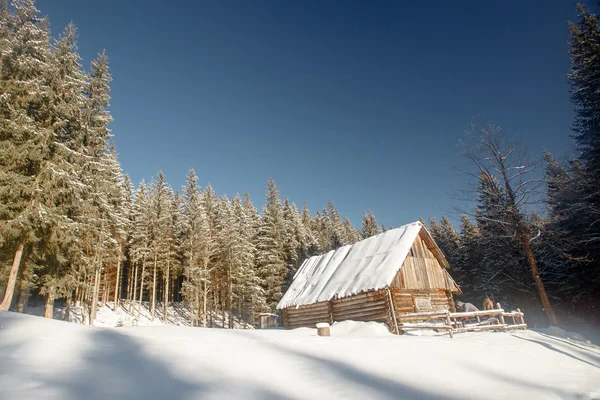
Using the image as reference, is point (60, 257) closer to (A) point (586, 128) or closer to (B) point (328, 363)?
(B) point (328, 363)

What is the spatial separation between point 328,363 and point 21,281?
19.7 metres

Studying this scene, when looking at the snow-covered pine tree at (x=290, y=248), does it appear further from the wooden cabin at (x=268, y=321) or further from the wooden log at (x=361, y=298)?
the wooden log at (x=361, y=298)

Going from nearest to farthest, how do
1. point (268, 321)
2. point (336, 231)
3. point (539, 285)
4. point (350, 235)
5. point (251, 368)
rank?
point (251, 368) → point (539, 285) → point (268, 321) → point (336, 231) → point (350, 235)

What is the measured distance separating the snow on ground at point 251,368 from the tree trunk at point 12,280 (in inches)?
392

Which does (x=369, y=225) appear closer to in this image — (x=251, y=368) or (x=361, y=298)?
(x=361, y=298)

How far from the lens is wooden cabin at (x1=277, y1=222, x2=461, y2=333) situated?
19.8 m

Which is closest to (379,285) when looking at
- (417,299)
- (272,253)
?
(417,299)

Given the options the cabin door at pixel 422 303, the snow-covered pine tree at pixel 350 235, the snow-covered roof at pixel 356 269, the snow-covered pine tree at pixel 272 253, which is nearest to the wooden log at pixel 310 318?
the snow-covered roof at pixel 356 269

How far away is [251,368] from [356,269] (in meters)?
16.8

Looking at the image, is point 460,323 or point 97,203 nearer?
point 460,323

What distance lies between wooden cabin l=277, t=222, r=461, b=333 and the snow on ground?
8529 millimetres

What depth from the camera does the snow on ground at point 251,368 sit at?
4996mm

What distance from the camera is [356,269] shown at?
→ 22.8 meters

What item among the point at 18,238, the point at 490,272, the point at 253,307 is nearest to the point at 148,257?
the point at 253,307
